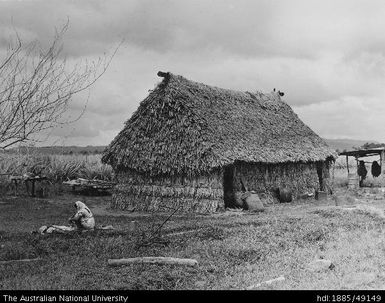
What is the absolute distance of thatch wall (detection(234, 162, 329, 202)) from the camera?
795 inches

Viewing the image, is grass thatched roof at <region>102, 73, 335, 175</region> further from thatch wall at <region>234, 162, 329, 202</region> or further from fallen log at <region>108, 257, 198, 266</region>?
fallen log at <region>108, 257, 198, 266</region>

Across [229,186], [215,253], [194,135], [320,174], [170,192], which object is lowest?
[215,253]

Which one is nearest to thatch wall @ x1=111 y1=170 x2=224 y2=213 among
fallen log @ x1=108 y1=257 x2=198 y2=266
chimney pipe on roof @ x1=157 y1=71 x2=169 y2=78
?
chimney pipe on roof @ x1=157 y1=71 x2=169 y2=78

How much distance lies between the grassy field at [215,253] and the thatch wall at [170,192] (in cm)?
262

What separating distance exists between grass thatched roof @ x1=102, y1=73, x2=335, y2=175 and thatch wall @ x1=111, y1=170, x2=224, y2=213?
18.3 inches

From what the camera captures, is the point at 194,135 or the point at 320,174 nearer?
the point at 194,135

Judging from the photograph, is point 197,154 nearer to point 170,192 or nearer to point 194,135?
point 194,135

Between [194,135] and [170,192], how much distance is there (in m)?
2.37

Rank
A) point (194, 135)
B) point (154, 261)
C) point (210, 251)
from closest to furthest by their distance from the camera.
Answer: point (154, 261) → point (210, 251) → point (194, 135)

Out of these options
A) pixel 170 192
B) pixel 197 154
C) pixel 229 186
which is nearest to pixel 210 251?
pixel 197 154

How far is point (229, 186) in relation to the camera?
20.3 meters

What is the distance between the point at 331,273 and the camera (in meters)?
7.95
